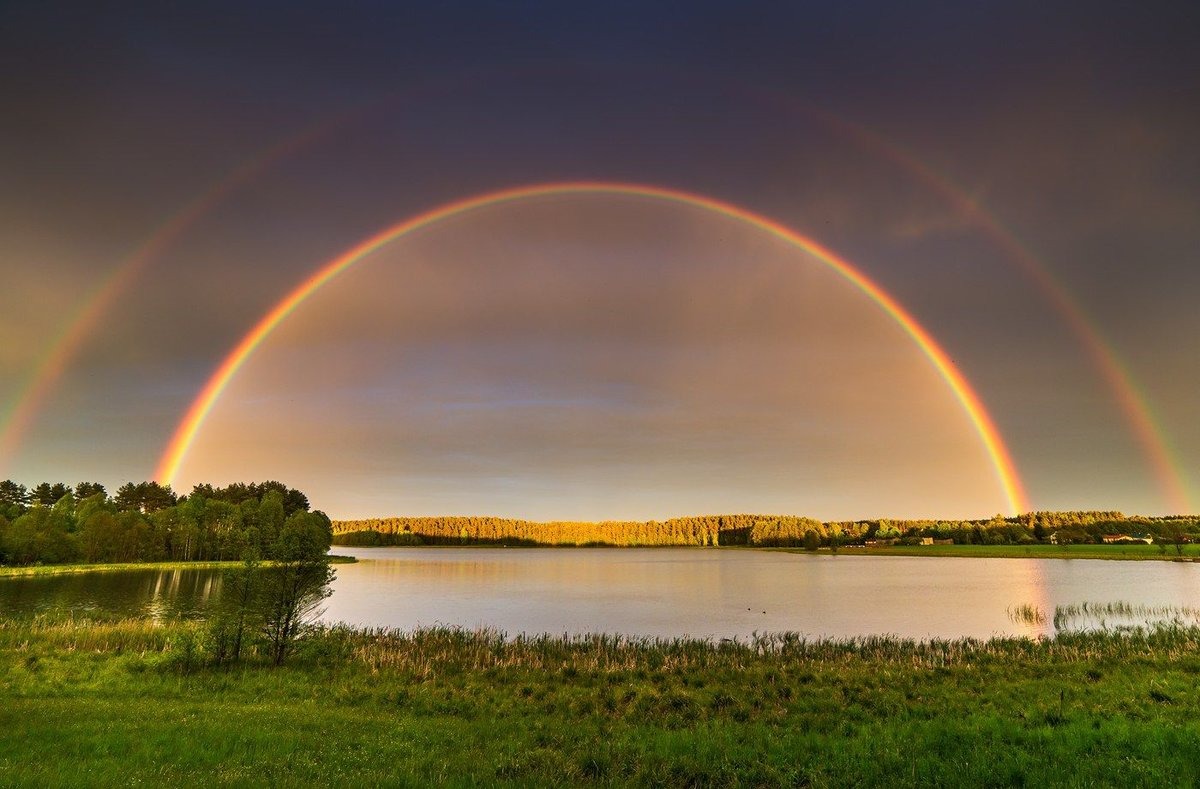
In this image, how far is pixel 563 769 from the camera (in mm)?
11664

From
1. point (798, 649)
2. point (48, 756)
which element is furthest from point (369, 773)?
point (798, 649)

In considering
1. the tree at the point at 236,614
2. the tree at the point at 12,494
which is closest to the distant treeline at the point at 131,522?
the tree at the point at 12,494

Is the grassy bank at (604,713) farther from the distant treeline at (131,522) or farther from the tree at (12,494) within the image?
the tree at (12,494)

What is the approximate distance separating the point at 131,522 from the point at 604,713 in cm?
13403

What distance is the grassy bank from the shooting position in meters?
11.4

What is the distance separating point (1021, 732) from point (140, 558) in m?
151

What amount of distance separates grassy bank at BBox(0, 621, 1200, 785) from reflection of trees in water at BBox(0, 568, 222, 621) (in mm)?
22169

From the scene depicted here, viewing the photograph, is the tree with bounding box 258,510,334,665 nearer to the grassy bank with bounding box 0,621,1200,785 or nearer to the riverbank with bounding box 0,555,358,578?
the grassy bank with bounding box 0,621,1200,785

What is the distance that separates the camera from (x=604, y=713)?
19266mm

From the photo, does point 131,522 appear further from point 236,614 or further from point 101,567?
point 236,614

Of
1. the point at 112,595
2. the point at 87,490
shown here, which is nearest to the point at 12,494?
the point at 87,490

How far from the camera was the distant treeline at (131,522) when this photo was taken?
102m

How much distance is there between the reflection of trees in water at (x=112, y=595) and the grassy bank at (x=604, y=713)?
22.2m

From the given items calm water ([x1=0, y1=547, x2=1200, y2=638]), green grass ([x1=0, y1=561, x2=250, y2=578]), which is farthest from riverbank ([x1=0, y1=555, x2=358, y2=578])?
calm water ([x1=0, y1=547, x2=1200, y2=638])
